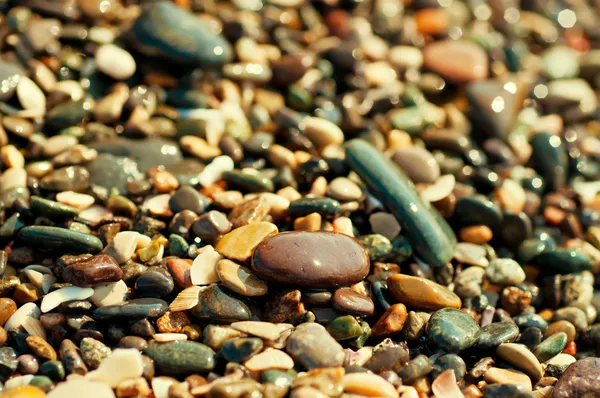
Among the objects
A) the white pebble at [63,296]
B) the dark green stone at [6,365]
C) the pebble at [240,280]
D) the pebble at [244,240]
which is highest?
the pebble at [244,240]

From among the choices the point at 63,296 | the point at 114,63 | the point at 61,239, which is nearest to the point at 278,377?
the point at 63,296

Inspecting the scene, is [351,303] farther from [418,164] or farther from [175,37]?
[175,37]

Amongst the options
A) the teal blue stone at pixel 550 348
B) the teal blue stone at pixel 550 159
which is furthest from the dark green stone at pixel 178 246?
the teal blue stone at pixel 550 159

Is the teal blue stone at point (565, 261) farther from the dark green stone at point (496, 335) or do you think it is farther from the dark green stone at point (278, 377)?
the dark green stone at point (278, 377)

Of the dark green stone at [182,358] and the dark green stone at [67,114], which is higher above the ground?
the dark green stone at [67,114]

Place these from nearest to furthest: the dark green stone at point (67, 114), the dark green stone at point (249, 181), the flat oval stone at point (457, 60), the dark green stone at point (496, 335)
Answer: the dark green stone at point (496, 335), the dark green stone at point (249, 181), the dark green stone at point (67, 114), the flat oval stone at point (457, 60)

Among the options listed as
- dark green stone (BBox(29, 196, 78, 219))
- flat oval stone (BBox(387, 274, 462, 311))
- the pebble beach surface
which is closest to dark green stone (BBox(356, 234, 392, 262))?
the pebble beach surface

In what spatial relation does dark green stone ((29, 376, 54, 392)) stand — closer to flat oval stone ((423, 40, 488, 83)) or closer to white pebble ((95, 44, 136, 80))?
white pebble ((95, 44, 136, 80))
